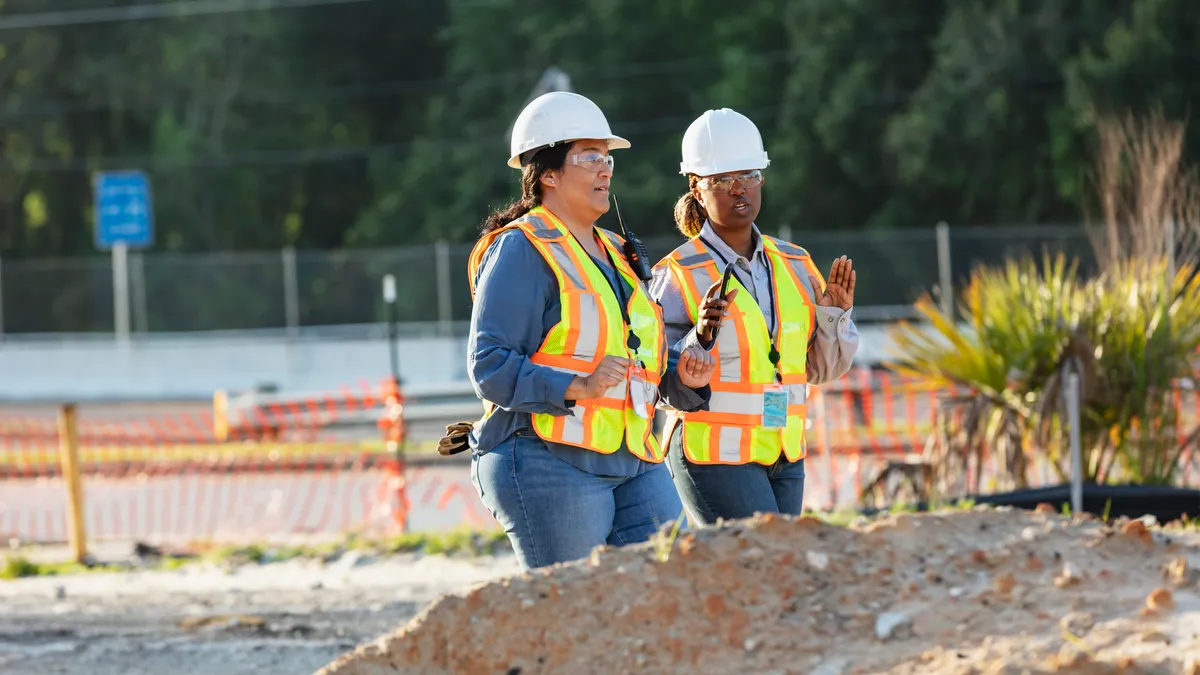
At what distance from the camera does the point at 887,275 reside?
76.3 ft

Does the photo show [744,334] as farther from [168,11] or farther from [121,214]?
[168,11]

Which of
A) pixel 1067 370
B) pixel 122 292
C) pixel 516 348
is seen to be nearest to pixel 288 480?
pixel 1067 370

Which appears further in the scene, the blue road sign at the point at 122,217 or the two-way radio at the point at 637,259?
the blue road sign at the point at 122,217

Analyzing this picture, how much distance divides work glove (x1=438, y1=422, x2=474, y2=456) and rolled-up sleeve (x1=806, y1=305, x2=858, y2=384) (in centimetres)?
118

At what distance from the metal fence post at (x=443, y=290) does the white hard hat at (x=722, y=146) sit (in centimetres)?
1999

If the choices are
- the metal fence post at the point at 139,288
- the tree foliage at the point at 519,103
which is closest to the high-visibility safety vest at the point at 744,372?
the tree foliage at the point at 519,103

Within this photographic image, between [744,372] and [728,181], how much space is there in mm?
593

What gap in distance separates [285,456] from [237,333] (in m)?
12.3

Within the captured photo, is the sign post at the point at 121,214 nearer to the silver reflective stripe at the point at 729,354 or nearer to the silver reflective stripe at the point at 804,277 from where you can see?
the silver reflective stripe at the point at 804,277

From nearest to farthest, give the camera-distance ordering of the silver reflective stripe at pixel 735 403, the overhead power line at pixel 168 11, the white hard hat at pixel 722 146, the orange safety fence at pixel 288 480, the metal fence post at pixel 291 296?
the silver reflective stripe at pixel 735 403, the white hard hat at pixel 722 146, the orange safety fence at pixel 288 480, the metal fence post at pixel 291 296, the overhead power line at pixel 168 11

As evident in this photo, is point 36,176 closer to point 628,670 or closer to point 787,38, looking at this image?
point 787,38

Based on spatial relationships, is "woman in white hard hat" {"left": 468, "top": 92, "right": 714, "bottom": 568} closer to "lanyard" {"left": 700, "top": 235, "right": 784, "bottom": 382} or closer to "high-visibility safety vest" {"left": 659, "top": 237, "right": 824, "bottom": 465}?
"high-visibility safety vest" {"left": 659, "top": 237, "right": 824, "bottom": 465}

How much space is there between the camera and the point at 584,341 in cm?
434

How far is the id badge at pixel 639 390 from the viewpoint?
4395mm
